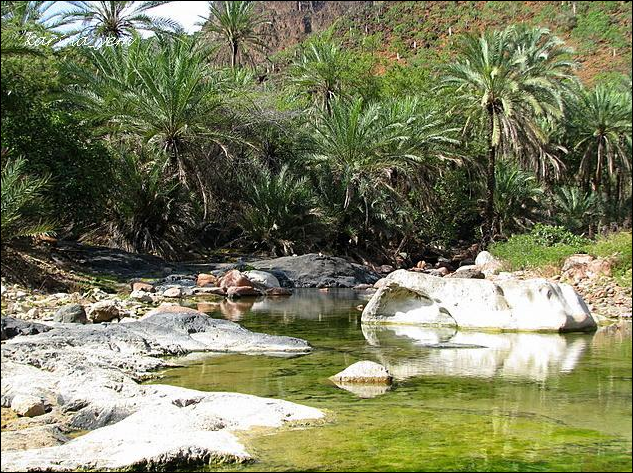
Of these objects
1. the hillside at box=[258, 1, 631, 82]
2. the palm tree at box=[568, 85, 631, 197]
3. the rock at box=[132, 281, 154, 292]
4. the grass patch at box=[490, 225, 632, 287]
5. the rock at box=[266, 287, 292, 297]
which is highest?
the hillside at box=[258, 1, 631, 82]

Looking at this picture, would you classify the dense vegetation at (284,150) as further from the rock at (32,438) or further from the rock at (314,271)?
the rock at (32,438)

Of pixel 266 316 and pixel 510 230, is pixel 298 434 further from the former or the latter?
pixel 510 230

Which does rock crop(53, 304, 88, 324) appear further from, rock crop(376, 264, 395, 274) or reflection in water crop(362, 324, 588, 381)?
rock crop(376, 264, 395, 274)

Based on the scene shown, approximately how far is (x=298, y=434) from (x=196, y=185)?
60.8 ft

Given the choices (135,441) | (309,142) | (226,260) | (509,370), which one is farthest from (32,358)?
(309,142)

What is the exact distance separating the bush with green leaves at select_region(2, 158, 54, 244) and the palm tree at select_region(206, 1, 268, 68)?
23.1 metres

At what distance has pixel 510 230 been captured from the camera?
1042 inches

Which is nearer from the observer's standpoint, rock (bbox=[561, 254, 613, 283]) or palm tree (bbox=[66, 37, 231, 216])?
rock (bbox=[561, 254, 613, 283])

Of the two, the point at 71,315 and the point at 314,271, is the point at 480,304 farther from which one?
the point at 314,271

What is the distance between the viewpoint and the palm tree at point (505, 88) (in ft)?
64.4

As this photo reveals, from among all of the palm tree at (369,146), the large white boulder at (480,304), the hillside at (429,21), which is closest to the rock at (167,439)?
the large white boulder at (480,304)

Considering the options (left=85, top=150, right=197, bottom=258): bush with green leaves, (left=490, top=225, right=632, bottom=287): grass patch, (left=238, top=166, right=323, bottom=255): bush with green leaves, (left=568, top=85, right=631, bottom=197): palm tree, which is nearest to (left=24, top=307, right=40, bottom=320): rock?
(left=568, top=85, right=631, bottom=197): palm tree

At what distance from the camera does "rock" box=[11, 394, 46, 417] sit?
18.1 feet

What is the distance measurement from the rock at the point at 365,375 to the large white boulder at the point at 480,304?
13.3ft
